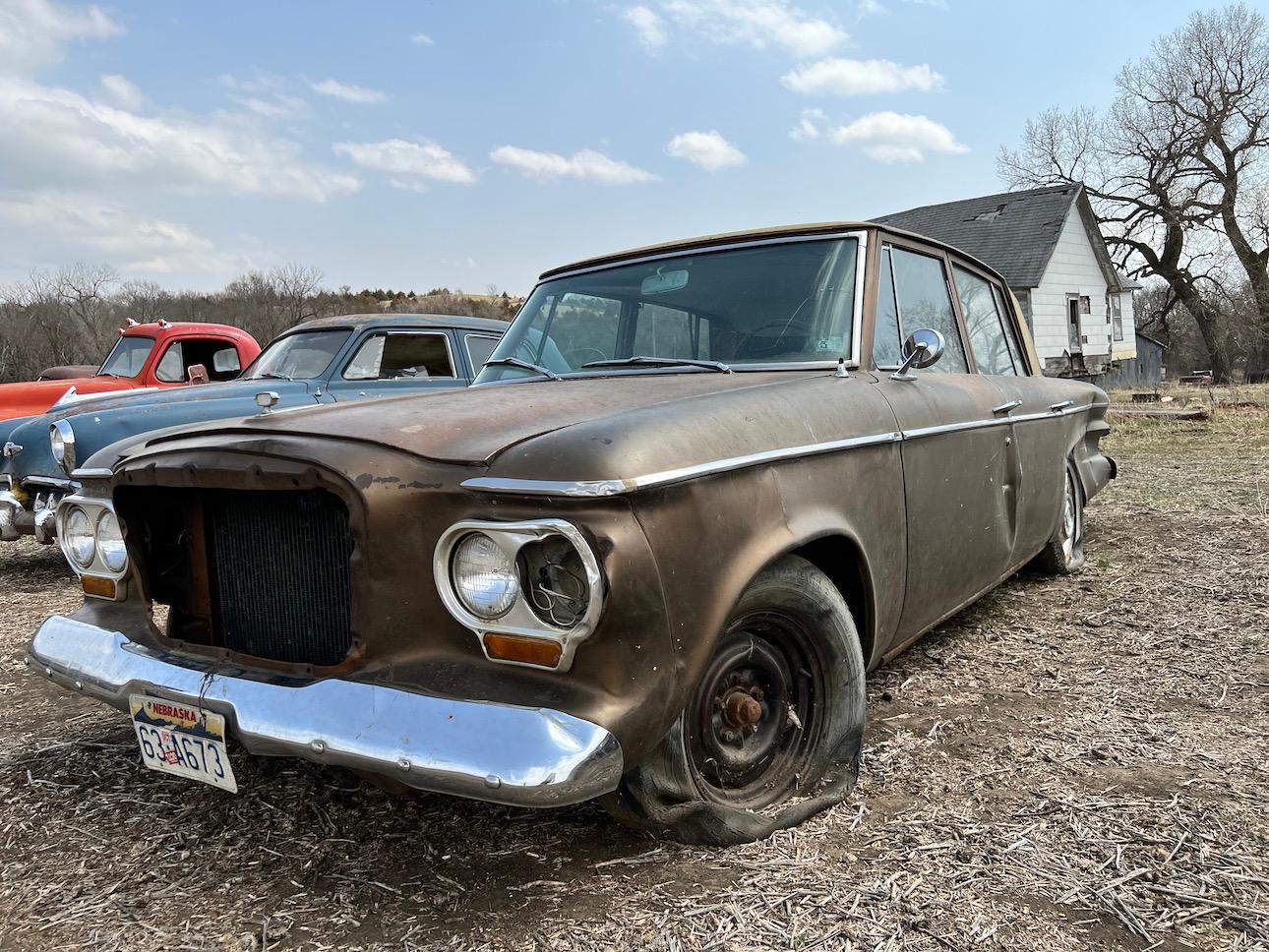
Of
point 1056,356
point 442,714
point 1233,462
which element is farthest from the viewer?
point 1056,356

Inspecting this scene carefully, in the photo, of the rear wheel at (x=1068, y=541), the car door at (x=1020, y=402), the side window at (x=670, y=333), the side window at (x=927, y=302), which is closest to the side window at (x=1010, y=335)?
the car door at (x=1020, y=402)

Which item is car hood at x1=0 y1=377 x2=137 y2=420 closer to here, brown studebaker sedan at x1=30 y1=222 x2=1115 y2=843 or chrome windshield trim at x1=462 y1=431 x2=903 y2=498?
brown studebaker sedan at x1=30 y1=222 x2=1115 y2=843

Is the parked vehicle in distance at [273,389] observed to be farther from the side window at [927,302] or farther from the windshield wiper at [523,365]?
the side window at [927,302]

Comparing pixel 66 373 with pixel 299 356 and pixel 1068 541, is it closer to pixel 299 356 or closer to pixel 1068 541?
pixel 299 356

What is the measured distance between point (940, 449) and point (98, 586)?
2.71 m

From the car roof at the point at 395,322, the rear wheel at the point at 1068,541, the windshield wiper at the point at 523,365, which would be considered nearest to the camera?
the windshield wiper at the point at 523,365

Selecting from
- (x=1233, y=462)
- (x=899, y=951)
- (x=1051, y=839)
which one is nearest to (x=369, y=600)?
(x=899, y=951)

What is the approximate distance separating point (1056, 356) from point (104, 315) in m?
29.5

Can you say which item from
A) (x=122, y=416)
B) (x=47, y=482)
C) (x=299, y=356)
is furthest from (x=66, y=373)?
(x=122, y=416)

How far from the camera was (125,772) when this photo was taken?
112 inches

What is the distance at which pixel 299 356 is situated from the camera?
6.90 metres

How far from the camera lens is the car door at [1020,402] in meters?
3.79

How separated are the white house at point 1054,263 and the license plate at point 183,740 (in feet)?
88.3

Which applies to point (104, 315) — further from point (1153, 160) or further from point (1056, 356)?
point (1153, 160)
